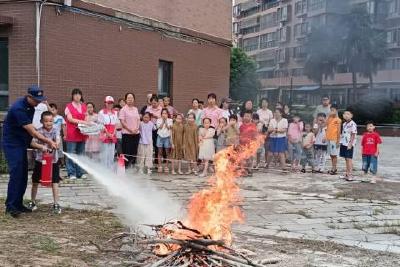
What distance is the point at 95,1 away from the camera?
13141mm

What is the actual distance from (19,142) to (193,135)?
17.7ft

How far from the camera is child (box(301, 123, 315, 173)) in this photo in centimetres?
1310

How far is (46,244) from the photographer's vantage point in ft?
18.9

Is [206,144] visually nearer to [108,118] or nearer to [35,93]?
[108,118]

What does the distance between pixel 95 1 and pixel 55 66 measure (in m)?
2.19

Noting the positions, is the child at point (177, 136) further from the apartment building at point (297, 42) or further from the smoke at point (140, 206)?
the apartment building at point (297, 42)

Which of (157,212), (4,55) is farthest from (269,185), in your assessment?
(4,55)

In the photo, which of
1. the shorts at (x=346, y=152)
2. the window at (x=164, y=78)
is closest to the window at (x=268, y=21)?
the window at (x=164, y=78)

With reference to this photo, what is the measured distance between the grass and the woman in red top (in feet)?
15.3

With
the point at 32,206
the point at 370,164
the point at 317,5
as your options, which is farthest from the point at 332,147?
the point at 317,5

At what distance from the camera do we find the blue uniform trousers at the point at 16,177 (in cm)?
717

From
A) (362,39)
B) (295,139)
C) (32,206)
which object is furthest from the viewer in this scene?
(362,39)

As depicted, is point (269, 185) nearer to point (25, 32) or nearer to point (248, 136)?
point (248, 136)

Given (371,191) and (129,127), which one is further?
(129,127)
